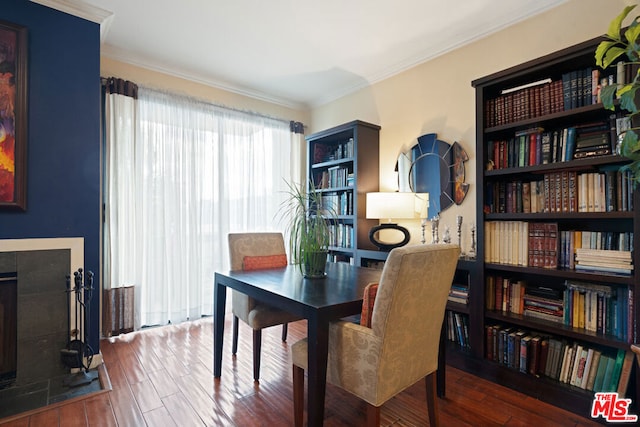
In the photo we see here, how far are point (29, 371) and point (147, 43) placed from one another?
8.68 ft

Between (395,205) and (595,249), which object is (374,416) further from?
(395,205)

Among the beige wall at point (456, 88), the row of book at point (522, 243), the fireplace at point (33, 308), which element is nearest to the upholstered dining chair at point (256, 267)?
the fireplace at point (33, 308)

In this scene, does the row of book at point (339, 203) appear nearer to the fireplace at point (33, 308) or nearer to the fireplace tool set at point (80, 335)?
the fireplace tool set at point (80, 335)

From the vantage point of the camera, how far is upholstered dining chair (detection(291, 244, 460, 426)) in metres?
1.35

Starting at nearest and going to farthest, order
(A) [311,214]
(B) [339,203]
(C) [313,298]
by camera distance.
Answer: (C) [313,298] → (A) [311,214] → (B) [339,203]

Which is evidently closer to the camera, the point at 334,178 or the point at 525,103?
the point at 525,103

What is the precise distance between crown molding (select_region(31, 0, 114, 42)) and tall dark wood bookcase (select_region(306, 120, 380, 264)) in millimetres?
2152

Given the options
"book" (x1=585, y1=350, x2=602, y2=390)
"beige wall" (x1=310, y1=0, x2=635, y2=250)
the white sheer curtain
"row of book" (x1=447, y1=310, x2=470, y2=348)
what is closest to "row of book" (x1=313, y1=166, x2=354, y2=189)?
"beige wall" (x1=310, y1=0, x2=635, y2=250)

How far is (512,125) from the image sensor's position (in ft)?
7.10

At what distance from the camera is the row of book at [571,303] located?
Answer: 181 cm

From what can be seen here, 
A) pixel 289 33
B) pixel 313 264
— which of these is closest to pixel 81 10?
pixel 289 33

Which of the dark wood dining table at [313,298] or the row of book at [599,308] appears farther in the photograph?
the row of book at [599,308]

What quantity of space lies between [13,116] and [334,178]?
270 centimetres

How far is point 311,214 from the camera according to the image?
8.01 ft
